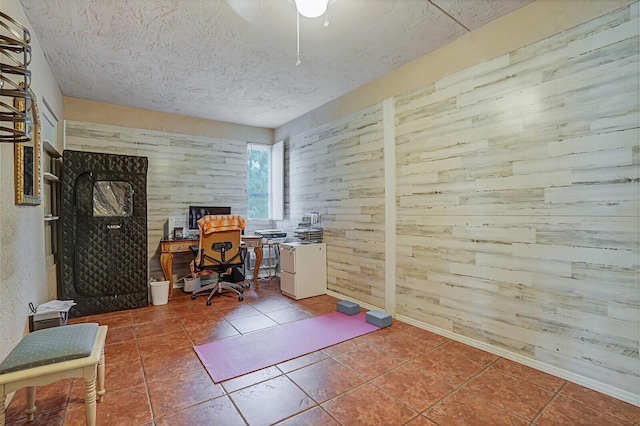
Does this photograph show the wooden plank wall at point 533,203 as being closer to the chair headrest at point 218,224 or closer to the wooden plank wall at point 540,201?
the wooden plank wall at point 540,201

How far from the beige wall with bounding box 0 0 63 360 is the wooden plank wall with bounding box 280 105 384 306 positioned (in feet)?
10.5

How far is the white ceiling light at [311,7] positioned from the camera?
2.17 m

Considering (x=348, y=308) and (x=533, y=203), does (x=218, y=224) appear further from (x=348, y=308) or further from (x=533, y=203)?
(x=533, y=203)

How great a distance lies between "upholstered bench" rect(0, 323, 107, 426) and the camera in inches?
57.6

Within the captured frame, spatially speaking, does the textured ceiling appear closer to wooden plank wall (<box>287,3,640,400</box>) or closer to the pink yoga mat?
wooden plank wall (<box>287,3,640,400</box>)

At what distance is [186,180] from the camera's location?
5031mm

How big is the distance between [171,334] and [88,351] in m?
1.54

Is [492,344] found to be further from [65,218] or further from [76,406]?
[65,218]

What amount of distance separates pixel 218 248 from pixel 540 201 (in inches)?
145

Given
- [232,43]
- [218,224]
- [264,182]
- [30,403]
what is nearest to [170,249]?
[218,224]

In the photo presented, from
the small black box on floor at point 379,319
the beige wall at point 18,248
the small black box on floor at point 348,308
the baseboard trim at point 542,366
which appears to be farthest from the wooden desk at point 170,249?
the baseboard trim at point 542,366

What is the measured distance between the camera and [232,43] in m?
2.87

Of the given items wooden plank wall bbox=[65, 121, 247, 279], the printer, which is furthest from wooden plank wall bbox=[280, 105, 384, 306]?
wooden plank wall bbox=[65, 121, 247, 279]

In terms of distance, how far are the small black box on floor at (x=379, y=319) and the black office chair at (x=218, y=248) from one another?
73.4 inches
